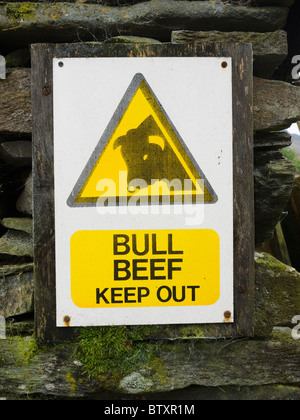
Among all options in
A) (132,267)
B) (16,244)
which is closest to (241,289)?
(132,267)

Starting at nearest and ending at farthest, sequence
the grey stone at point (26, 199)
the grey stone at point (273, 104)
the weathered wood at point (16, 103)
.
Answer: the weathered wood at point (16, 103)
the grey stone at point (273, 104)
the grey stone at point (26, 199)

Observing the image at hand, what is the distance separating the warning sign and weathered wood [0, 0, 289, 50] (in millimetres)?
1178

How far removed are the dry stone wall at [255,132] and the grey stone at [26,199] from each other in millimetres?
19

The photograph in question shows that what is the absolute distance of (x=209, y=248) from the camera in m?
2.04

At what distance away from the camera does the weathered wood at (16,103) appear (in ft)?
6.92

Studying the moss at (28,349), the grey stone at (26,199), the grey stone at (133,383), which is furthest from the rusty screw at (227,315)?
the grey stone at (26,199)

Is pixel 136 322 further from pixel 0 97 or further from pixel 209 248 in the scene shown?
pixel 0 97

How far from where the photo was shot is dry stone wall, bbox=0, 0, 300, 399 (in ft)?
6.83

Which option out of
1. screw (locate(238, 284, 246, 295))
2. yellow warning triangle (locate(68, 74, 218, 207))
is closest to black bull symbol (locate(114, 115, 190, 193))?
yellow warning triangle (locate(68, 74, 218, 207))

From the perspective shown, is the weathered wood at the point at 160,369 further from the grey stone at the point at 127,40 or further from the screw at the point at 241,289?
the grey stone at the point at 127,40

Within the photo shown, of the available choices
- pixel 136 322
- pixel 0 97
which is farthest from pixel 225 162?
pixel 0 97

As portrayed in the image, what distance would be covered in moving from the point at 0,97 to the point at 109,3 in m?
0.86

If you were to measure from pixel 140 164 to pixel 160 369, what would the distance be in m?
1.13

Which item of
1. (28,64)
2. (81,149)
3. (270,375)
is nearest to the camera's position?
(81,149)
